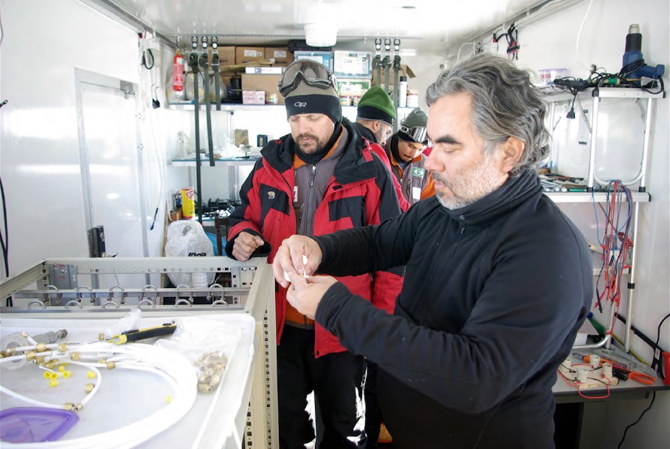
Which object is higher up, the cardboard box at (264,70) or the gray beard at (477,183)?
the cardboard box at (264,70)

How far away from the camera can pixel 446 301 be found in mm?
961

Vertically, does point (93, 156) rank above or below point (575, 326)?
above

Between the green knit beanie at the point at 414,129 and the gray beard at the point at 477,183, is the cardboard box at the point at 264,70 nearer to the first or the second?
the green knit beanie at the point at 414,129

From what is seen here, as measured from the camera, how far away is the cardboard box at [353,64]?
4.07 metres

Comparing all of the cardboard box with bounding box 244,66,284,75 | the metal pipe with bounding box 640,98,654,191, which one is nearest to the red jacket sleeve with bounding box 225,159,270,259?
the metal pipe with bounding box 640,98,654,191

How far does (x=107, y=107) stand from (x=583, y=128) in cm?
292

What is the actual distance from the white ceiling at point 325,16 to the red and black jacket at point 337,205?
1.44 meters

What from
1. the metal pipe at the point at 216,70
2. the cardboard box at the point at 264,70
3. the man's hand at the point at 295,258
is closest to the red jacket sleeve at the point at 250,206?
the man's hand at the point at 295,258

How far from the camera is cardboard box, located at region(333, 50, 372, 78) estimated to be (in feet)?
13.4

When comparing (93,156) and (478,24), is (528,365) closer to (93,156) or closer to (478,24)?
(93,156)

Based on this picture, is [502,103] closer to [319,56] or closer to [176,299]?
[176,299]

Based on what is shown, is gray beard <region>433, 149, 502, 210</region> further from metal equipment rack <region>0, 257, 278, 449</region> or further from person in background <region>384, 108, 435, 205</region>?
person in background <region>384, 108, 435, 205</region>

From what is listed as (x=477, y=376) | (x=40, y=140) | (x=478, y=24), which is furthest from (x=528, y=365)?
(x=478, y=24)

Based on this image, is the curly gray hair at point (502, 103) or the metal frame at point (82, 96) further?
the metal frame at point (82, 96)
